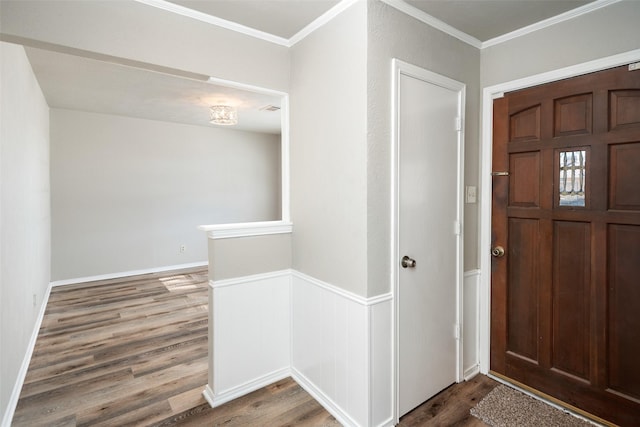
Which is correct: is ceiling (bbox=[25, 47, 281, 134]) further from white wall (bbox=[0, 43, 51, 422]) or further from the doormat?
the doormat

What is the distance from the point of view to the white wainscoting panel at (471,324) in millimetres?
2322

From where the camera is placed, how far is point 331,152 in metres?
1.96

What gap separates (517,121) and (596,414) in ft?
5.97

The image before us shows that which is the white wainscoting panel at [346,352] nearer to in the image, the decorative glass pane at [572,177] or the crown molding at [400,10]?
the decorative glass pane at [572,177]

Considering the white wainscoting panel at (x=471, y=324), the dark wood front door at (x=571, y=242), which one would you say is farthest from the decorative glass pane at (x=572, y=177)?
the white wainscoting panel at (x=471, y=324)

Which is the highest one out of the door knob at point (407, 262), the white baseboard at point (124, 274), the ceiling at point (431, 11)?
the ceiling at point (431, 11)

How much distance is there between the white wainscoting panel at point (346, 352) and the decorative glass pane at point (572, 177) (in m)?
1.28

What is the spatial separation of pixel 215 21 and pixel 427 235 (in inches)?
72.8

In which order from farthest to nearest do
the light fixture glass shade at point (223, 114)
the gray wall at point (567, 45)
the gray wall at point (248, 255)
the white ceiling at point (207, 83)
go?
the light fixture glass shade at point (223, 114) → the gray wall at point (248, 255) → the white ceiling at point (207, 83) → the gray wall at point (567, 45)

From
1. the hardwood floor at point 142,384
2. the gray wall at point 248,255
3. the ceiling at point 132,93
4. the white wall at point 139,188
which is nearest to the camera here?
the hardwood floor at point 142,384

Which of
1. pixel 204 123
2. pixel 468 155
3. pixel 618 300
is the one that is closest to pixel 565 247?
pixel 618 300

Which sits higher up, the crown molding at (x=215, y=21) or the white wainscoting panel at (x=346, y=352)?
the crown molding at (x=215, y=21)

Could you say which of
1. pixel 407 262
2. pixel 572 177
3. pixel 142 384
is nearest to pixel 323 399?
pixel 407 262

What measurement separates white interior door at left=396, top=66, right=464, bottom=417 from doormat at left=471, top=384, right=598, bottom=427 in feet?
0.86
